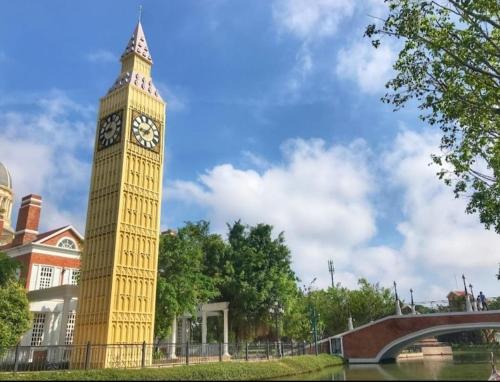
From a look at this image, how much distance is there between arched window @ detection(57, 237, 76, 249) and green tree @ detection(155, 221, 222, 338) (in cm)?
1290

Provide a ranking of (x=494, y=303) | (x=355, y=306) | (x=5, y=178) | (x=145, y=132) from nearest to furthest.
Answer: (x=145, y=132)
(x=355, y=306)
(x=5, y=178)
(x=494, y=303)

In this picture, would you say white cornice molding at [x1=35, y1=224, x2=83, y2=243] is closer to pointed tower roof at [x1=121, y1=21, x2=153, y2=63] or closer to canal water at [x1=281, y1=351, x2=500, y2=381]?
pointed tower roof at [x1=121, y1=21, x2=153, y2=63]

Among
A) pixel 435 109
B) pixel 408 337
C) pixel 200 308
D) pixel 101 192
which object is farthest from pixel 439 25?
pixel 408 337

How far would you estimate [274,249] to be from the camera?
3788 cm

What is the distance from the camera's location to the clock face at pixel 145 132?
27812 millimetres

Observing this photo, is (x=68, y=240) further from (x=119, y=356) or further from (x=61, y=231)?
(x=119, y=356)

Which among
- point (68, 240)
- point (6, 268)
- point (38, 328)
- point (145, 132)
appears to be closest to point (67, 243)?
point (68, 240)

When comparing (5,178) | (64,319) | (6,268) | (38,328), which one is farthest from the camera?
(5,178)

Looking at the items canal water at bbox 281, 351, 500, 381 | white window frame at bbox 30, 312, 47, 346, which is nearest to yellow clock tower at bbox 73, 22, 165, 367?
white window frame at bbox 30, 312, 47, 346

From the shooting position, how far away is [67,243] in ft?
124

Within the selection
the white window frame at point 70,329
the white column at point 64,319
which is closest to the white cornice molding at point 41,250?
the white window frame at point 70,329

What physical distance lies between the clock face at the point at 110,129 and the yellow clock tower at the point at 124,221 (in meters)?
0.07

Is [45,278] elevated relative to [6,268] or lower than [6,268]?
elevated

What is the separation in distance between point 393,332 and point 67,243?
28.0 m
